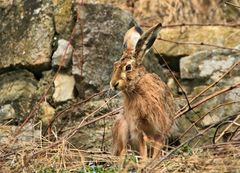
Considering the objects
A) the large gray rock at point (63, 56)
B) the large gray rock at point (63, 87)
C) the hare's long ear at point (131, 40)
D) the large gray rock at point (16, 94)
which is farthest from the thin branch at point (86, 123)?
the large gray rock at point (16, 94)

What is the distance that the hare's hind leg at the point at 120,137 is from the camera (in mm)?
7984

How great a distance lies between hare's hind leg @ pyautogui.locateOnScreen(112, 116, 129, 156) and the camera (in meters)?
7.98

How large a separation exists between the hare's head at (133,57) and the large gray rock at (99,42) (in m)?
1.18

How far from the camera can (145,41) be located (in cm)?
797

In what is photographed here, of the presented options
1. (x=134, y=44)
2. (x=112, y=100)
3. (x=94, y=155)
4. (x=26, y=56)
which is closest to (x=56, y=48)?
(x=26, y=56)

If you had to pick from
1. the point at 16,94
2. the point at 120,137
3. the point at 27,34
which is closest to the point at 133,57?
the point at 120,137

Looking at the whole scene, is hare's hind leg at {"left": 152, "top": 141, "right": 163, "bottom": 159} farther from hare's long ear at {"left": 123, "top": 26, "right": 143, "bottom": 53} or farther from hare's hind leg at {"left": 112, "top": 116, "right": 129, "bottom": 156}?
hare's long ear at {"left": 123, "top": 26, "right": 143, "bottom": 53}

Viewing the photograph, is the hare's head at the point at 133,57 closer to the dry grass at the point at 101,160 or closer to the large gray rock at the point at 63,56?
the dry grass at the point at 101,160

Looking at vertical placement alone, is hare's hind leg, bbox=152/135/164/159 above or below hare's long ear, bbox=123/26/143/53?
below

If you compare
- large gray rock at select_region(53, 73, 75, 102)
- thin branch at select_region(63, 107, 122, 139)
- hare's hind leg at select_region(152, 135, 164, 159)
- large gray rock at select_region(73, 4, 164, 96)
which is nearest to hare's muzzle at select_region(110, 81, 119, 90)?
thin branch at select_region(63, 107, 122, 139)

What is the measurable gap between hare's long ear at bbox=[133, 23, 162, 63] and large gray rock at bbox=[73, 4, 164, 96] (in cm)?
121

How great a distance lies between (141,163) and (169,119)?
1.42 m

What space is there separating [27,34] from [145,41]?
2388 mm

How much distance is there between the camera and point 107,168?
22.9ft
